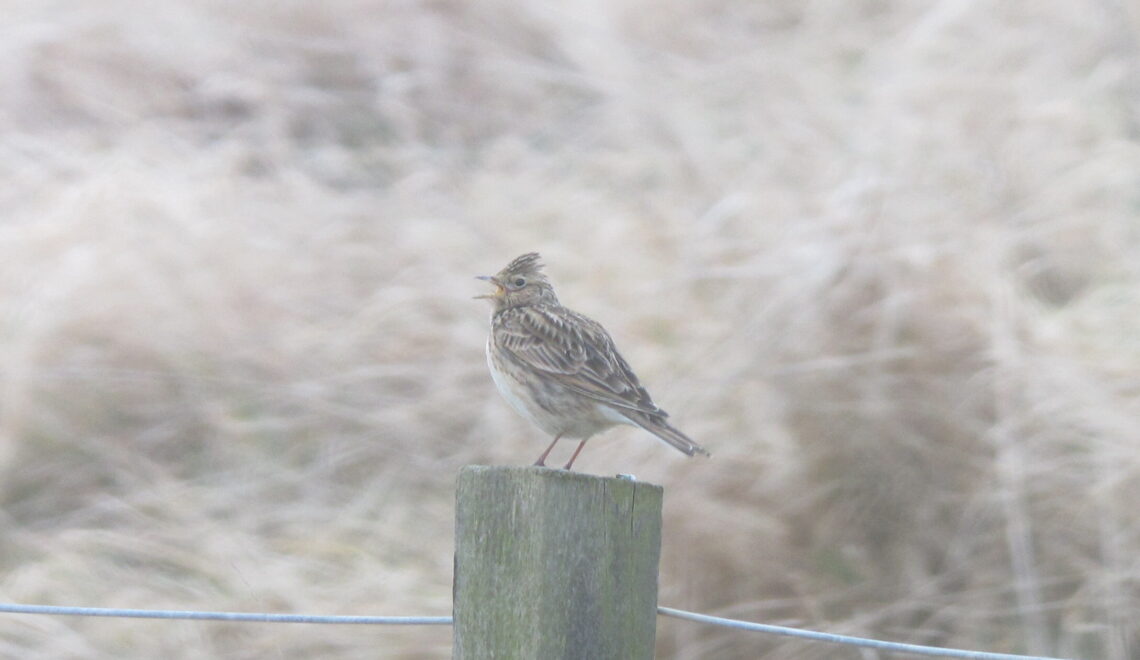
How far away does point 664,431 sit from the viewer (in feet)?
10.3

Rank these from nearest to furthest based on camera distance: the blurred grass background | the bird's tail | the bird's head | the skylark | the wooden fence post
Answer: the wooden fence post < the bird's tail < the skylark < the bird's head < the blurred grass background

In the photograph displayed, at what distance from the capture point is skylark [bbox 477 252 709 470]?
326cm

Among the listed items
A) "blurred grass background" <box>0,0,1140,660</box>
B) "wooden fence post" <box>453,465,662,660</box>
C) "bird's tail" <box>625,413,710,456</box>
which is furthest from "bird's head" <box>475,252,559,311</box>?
"wooden fence post" <box>453,465,662,660</box>

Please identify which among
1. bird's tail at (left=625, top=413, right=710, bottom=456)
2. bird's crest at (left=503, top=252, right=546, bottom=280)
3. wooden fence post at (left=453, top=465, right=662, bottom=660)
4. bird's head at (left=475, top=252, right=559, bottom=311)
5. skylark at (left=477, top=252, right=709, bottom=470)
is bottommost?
wooden fence post at (left=453, top=465, right=662, bottom=660)

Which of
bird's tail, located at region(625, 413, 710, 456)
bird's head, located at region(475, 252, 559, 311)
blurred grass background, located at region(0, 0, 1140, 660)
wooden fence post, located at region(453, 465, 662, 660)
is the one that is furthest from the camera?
blurred grass background, located at region(0, 0, 1140, 660)

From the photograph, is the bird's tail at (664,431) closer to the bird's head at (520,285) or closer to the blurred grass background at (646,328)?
the bird's head at (520,285)

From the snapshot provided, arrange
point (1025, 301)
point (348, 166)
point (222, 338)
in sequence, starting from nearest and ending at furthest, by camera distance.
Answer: point (1025, 301)
point (222, 338)
point (348, 166)

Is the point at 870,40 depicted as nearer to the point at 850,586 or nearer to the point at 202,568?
the point at 850,586

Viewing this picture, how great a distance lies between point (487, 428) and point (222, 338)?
139 centimetres

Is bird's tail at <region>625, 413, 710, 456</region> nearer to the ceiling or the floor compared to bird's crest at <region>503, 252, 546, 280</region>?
nearer to the floor

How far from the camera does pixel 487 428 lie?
539cm

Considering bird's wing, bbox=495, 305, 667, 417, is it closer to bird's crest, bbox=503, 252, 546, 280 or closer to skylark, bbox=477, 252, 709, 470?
skylark, bbox=477, 252, 709, 470

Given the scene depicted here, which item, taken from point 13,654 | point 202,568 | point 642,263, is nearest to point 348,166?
point 642,263

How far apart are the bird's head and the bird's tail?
724 mm
